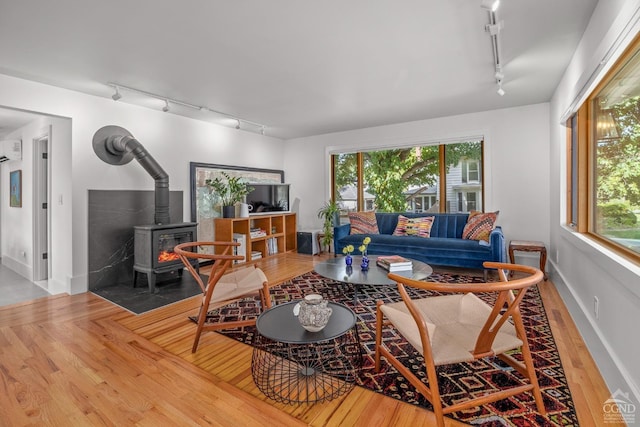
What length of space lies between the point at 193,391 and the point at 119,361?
714 mm

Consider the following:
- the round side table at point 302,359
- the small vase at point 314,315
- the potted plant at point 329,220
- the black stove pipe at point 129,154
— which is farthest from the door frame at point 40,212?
the small vase at point 314,315

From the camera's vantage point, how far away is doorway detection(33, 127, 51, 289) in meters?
4.21

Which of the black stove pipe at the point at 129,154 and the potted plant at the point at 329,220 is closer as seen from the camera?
the black stove pipe at the point at 129,154

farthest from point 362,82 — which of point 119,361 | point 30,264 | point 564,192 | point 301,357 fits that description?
point 30,264

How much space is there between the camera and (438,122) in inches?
204

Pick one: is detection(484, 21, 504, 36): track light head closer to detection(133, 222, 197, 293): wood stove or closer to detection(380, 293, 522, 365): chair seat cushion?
detection(380, 293, 522, 365): chair seat cushion

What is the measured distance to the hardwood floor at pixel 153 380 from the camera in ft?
5.21

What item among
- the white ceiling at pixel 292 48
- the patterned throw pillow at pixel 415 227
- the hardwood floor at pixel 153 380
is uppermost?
the white ceiling at pixel 292 48

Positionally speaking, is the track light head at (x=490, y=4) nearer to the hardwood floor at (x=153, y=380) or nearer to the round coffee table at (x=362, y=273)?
the round coffee table at (x=362, y=273)

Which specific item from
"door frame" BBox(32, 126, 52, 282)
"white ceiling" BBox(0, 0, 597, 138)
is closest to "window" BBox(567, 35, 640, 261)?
"white ceiling" BBox(0, 0, 597, 138)

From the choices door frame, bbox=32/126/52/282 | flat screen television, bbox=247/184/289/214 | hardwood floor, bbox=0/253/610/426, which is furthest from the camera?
flat screen television, bbox=247/184/289/214

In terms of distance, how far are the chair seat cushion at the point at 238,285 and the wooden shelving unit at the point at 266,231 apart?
2360 mm

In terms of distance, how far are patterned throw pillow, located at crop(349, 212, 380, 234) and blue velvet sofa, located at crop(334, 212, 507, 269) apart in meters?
0.13

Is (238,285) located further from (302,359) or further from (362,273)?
(362,273)
